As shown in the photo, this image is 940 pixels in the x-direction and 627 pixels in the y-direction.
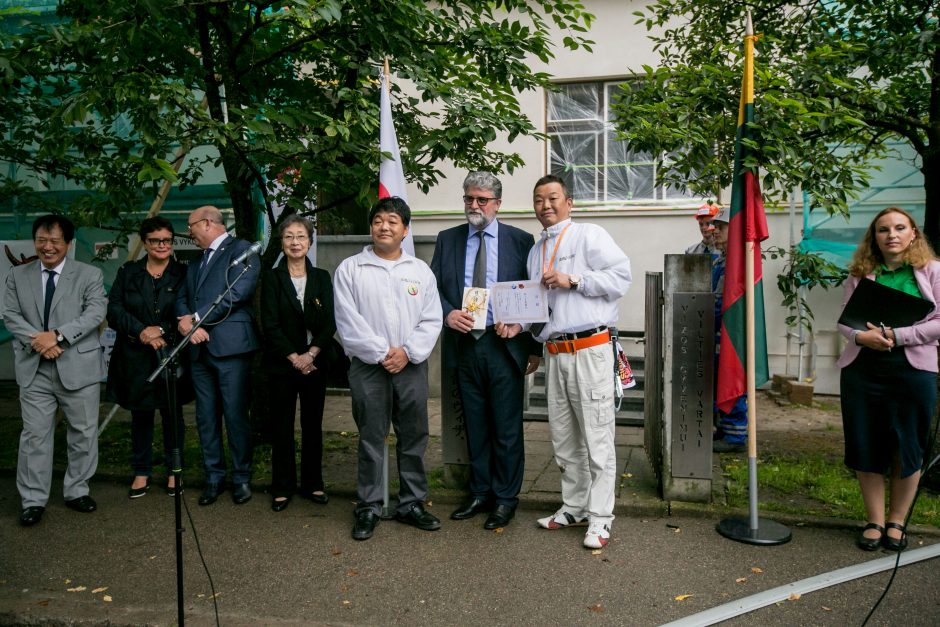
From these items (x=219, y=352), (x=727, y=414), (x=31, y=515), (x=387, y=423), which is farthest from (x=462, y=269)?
(x=31, y=515)

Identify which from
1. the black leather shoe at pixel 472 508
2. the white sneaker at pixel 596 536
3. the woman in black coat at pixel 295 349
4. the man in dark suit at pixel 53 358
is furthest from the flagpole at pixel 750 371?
the man in dark suit at pixel 53 358

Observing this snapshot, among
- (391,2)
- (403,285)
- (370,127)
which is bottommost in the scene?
(403,285)

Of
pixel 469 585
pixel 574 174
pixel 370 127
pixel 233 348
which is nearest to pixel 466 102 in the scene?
pixel 370 127

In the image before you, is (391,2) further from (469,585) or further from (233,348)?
(469,585)

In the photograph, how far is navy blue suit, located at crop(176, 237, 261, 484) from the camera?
5762 mm

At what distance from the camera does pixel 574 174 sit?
10789mm

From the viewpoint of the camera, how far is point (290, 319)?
569 centimetres

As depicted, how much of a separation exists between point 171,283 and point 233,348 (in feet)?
2.61

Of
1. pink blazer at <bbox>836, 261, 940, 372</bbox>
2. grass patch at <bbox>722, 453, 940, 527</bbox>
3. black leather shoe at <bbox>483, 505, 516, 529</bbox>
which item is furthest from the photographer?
grass patch at <bbox>722, 453, 940, 527</bbox>

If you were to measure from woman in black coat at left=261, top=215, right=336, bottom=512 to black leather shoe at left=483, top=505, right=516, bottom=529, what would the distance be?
1373 mm

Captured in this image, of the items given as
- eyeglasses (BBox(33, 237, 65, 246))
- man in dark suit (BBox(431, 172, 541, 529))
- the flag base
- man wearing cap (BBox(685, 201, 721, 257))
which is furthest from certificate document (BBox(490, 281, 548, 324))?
eyeglasses (BBox(33, 237, 65, 246))

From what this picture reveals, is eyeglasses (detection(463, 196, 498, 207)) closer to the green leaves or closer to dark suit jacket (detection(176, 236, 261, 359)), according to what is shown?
the green leaves

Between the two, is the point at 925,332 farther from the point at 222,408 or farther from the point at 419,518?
the point at 222,408

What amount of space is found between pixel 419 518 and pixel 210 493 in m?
1.73
